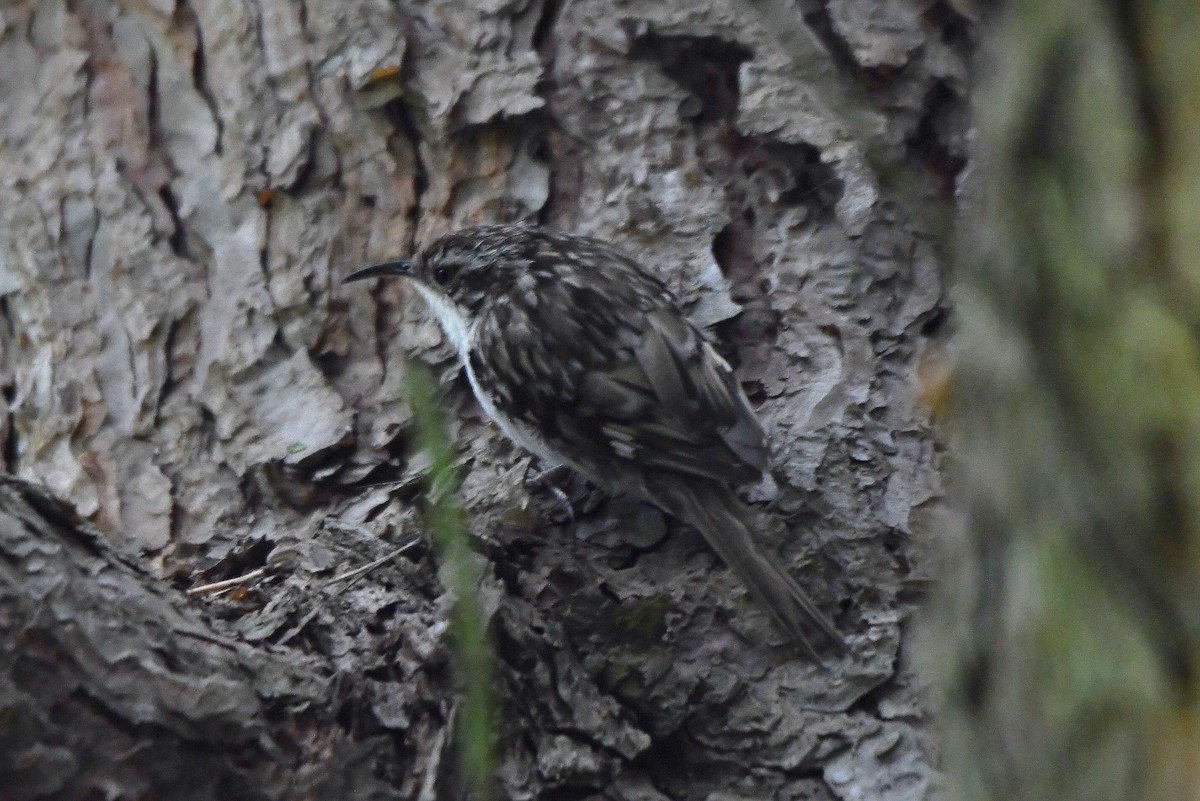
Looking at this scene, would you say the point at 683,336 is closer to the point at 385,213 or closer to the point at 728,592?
the point at 728,592

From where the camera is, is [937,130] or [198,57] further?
[198,57]

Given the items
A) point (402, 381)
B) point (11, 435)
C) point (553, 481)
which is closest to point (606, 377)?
point (553, 481)

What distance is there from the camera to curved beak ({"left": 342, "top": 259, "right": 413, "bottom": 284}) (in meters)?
3.16

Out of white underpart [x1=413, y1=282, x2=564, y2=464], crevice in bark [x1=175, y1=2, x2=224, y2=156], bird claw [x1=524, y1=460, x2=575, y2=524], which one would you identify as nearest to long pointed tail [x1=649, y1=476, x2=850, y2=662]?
bird claw [x1=524, y1=460, x2=575, y2=524]

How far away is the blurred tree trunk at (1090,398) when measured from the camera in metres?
0.75

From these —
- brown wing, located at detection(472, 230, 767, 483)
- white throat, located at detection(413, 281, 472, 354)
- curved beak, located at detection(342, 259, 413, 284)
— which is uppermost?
curved beak, located at detection(342, 259, 413, 284)

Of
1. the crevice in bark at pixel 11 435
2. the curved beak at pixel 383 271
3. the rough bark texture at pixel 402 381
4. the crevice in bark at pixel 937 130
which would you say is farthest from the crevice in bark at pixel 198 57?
the crevice in bark at pixel 937 130

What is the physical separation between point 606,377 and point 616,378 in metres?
0.03

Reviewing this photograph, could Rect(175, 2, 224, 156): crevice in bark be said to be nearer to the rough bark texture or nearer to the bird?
the rough bark texture

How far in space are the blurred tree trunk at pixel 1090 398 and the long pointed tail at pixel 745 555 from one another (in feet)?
4.73

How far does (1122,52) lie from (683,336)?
6.93 feet

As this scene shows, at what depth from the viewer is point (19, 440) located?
341cm

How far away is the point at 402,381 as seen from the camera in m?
1.75

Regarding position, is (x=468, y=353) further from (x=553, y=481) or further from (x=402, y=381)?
(x=402, y=381)
